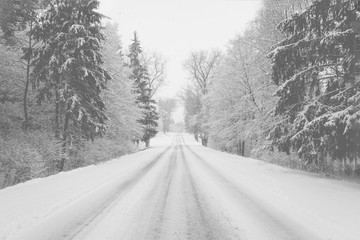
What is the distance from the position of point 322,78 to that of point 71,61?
37.9ft

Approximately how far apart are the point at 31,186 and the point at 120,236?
20.0 ft

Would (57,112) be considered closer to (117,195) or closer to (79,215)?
(117,195)

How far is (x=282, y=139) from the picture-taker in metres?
12.9

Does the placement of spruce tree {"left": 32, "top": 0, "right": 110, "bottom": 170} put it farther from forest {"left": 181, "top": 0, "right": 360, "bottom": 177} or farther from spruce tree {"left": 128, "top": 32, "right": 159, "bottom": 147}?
spruce tree {"left": 128, "top": 32, "right": 159, "bottom": 147}

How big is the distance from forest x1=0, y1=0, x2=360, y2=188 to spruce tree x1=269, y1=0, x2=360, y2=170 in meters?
0.04

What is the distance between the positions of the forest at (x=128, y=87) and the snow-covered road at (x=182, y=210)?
215 cm

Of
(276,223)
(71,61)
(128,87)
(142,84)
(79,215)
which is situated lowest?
(79,215)

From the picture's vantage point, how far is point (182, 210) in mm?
7055

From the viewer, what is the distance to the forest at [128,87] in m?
11.1

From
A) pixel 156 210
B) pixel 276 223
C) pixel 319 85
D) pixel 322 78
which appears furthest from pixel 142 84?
pixel 276 223

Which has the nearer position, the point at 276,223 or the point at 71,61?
the point at 276,223

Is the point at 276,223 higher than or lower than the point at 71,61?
lower

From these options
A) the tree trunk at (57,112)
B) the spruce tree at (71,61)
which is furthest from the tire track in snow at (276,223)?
the tree trunk at (57,112)

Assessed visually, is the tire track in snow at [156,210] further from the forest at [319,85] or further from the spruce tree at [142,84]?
the spruce tree at [142,84]
